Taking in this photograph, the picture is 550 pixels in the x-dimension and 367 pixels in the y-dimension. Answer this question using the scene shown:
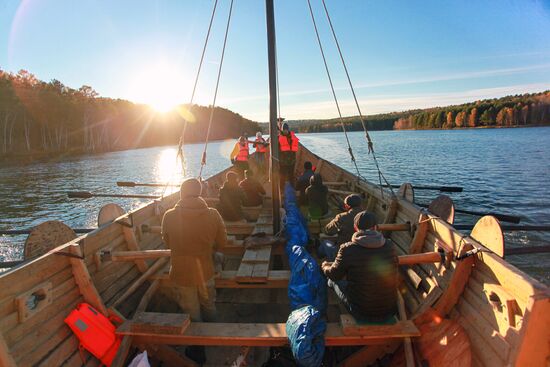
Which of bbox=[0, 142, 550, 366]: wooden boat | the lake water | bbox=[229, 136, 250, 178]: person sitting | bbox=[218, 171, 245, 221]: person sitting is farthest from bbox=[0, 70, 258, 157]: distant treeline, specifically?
bbox=[0, 142, 550, 366]: wooden boat

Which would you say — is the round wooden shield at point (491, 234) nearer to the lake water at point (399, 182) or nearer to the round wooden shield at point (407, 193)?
the round wooden shield at point (407, 193)

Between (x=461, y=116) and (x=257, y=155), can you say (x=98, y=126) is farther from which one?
(x=461, y=116)

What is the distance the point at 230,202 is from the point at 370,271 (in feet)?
14.1

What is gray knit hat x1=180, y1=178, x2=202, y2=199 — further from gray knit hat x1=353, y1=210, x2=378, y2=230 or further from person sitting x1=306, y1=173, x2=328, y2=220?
person sitting x1=306, y1=173, x2=328, y2=220

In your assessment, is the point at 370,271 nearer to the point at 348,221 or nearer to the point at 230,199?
the point at 348,221

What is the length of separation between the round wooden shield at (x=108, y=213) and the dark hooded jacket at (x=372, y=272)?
13.4 ft

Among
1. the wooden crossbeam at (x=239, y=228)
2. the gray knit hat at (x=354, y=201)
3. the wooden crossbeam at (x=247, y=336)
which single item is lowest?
the wooden crossbeam at (x=247, y=336)

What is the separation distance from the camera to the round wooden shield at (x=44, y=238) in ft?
13.4

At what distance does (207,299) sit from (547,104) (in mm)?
139376

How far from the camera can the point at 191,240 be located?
3641 millimetres

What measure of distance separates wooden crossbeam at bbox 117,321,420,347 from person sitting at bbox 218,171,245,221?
3.66 m

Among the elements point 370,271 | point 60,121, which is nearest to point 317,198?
point 370,271

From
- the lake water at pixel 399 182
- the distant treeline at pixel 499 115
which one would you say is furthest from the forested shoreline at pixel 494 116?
the lake water at pixel 399 182

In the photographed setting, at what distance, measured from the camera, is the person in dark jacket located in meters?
3.33
